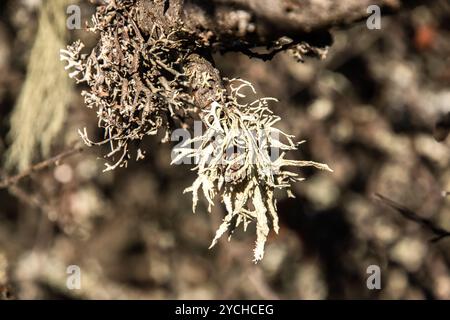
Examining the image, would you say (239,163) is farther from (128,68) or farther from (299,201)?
(299,201)

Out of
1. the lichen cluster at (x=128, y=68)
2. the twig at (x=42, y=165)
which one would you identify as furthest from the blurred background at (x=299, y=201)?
the lichen cluster at (x=128, y=68)

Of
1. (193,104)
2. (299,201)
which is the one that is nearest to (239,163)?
(193,104)

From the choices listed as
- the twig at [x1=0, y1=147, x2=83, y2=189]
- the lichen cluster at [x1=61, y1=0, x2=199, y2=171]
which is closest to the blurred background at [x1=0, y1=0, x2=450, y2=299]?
the twig at [x1=0, y1=147, x2=83, y2=189]

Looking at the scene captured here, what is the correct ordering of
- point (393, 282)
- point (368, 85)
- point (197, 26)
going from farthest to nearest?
1. point (368, 85)
2. point (393, 282)
3. point (197, 26)

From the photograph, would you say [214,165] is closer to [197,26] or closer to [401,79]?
[197,26]

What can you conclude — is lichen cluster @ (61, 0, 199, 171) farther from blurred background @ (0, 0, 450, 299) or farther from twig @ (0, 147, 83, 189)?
blurred background @ (0, 0, 450, 299)

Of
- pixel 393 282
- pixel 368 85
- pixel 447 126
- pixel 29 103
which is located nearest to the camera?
pixel 447 126

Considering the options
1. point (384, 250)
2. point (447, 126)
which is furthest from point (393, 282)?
point (447, 126)
